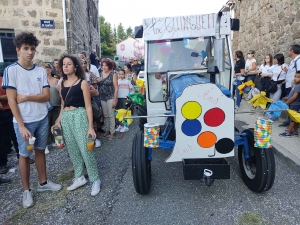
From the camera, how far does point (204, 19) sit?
12.1ft

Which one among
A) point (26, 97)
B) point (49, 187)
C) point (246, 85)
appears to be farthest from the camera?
point (246, 85)

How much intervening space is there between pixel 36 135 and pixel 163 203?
1.71 meters

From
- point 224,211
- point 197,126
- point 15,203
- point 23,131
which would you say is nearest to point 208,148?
point 197,126

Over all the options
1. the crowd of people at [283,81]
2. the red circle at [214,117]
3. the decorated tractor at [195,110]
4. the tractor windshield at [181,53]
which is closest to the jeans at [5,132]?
the decorated tractor at [195,110]

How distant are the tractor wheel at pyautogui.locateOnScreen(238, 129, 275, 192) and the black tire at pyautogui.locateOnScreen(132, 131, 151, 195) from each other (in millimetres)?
1236

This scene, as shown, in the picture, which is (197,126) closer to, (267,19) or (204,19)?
(204,19)

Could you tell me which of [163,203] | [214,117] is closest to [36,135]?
[163,203]

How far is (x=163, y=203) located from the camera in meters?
2.79

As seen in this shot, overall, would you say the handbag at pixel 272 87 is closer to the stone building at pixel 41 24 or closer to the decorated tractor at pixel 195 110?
the decorated tractor at pixel 195 110

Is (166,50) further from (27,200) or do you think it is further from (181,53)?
(27,200)

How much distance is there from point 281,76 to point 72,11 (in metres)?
6.35

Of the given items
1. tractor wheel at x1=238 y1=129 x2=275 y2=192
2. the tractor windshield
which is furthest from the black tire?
the tractor windshield

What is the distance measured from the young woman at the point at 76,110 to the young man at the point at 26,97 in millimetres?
237

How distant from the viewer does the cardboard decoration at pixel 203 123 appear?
7.83 ft
